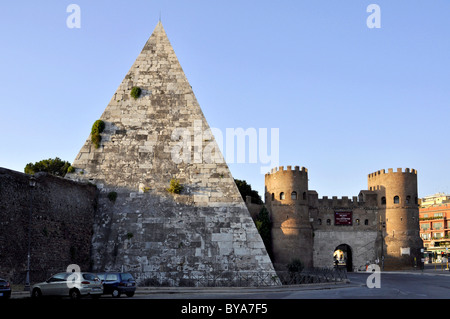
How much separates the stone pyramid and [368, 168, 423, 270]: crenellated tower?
1620 inches

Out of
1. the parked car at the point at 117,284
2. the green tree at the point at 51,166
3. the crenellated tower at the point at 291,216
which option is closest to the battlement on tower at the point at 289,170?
the crenellated tower at the point at 291,216

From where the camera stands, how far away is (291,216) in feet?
197

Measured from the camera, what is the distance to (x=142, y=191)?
25.2 m

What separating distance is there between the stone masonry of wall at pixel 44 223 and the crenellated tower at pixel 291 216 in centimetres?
3739

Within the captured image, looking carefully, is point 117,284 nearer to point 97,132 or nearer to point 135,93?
point 97,132

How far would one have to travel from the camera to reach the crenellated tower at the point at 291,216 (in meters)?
59.5

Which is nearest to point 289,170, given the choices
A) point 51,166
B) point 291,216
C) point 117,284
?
point 291,216

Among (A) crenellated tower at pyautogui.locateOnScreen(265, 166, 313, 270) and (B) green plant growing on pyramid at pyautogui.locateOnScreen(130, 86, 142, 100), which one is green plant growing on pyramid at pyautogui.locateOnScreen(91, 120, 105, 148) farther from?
(A) crenellated tower at pyautogui.locateOnScreen(265, 166, 313, 270)

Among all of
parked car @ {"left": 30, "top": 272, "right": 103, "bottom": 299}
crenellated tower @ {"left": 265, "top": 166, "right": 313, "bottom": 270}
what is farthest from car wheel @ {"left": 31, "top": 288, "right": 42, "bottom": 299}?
crenellated tower @ {"left": 265, "top": 166, "right": 313, "bottom": 270}

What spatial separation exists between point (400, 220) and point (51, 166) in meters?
39.1

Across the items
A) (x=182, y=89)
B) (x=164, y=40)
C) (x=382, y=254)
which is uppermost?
(x=164, y=40)

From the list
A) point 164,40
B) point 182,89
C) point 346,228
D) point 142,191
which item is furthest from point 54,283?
point 346,228
